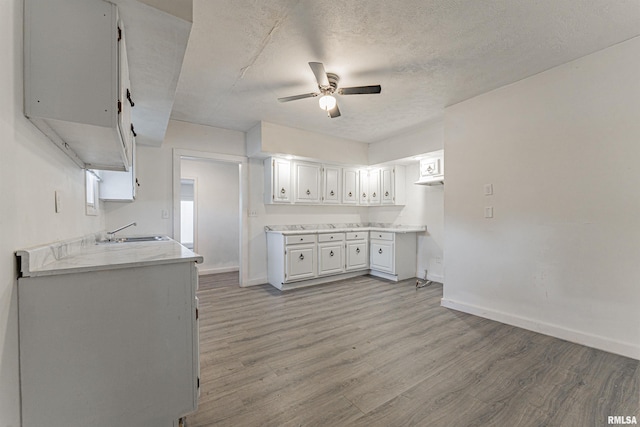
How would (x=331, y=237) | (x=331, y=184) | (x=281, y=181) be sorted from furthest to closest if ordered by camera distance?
(x=331, y=184) < (x=331, y=237) < (x=281, y=181)

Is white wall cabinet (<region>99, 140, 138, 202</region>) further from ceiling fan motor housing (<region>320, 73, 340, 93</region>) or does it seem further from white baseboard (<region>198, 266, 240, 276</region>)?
white baseboard (<region>198, 266, 240, 276</region>)

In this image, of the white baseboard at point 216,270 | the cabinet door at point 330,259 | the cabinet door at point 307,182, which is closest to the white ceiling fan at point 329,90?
the cabinet door at point 307,182

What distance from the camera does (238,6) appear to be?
5.69ft

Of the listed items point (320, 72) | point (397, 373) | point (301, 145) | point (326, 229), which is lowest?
point (397, 373)

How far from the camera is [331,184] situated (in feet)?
16.0

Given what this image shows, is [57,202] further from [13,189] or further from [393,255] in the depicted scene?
[393,255]

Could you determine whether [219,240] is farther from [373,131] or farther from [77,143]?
[77,143]

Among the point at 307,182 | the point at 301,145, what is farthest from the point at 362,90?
the point at 307,182

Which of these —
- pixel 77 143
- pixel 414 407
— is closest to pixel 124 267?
pixel 77 143

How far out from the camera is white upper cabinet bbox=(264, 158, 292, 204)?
421cm

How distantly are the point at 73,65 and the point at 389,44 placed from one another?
6.76 feet

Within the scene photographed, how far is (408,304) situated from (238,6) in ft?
11.3

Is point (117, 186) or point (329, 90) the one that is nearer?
point (329, 90)

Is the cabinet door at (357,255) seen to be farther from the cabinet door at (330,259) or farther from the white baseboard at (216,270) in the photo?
the white baseboard at (216,270)
